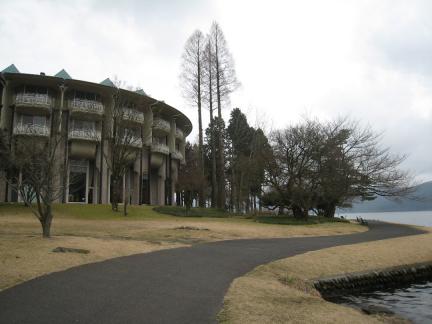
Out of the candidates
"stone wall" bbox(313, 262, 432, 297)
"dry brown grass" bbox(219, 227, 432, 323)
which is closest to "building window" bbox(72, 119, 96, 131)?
"dry brown grass" bbox(219, 227, 432, 323)

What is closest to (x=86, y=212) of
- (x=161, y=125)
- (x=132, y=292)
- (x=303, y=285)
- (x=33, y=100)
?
(x=33, y=100)

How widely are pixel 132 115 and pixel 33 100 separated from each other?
10294mm

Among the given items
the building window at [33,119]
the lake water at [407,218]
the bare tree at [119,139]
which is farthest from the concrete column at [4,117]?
the lake water at [407,218]

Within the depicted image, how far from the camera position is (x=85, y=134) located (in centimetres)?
4175

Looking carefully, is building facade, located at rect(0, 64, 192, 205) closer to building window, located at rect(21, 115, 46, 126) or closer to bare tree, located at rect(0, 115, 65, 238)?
building window, located at rect(21, 115, 46, 126)

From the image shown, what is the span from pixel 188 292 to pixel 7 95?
40.1m

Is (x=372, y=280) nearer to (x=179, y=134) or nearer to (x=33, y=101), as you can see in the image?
(x=33, y=101)

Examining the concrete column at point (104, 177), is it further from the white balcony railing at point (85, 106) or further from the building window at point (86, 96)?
the building window at point (86, 96)

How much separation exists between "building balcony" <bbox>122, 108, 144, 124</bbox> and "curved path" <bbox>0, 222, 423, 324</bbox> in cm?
2660

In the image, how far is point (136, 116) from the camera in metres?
42.0

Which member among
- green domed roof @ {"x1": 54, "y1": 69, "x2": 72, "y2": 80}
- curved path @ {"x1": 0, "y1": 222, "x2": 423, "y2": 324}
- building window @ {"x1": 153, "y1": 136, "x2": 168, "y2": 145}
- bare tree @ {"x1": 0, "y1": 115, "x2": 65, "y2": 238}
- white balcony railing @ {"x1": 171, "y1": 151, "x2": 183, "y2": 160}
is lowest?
curved path @ {"x1": 0, "y1": 222, "x2": 423, "y2": 324}

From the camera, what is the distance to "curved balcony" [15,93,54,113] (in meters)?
40.5

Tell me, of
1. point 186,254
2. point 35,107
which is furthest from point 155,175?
point 186,254

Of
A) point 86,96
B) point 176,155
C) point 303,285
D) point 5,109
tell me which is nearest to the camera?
point 303,285
